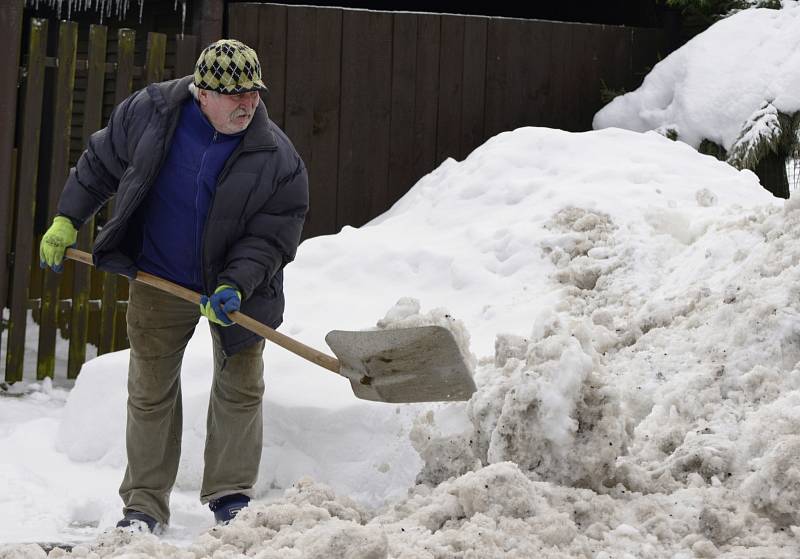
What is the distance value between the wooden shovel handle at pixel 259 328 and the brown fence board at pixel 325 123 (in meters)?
3.52

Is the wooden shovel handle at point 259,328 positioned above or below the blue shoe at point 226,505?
above

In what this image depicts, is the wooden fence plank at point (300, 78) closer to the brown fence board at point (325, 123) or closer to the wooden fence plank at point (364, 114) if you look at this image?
the brown fence board at point (325, 123)

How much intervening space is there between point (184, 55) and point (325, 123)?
1.15 m

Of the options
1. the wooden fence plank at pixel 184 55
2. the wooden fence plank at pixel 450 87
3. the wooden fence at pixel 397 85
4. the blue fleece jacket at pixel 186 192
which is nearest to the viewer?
the blue fleece jacket at pixel 186 192

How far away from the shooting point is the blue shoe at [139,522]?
12.0 feet

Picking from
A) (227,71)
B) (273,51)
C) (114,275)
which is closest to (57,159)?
(114,275)

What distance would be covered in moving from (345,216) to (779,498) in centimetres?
468

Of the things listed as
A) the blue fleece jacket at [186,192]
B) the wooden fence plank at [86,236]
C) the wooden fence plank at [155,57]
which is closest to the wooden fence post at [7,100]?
the wooden fence plank at [86,236]

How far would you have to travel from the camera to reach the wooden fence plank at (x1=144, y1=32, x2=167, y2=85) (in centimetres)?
627

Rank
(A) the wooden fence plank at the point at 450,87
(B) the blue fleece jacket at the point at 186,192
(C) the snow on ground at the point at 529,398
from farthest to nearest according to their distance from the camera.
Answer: (A) the wooden fence plank at the point at 450,87, (B) the blue fleece jacket at the point at 186,192, (C) the snow on ground at the point at 529,398

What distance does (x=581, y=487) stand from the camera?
10.8 feet

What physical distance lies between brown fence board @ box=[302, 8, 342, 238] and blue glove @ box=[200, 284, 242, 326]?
12.0 ft

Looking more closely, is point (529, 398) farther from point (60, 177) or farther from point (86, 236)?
point (60, 177)

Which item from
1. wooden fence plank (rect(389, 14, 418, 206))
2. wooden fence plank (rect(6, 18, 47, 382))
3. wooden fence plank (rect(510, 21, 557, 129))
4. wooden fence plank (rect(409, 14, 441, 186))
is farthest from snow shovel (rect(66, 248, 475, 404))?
wooden fence plank (rect(510, 21, 557, 129))
